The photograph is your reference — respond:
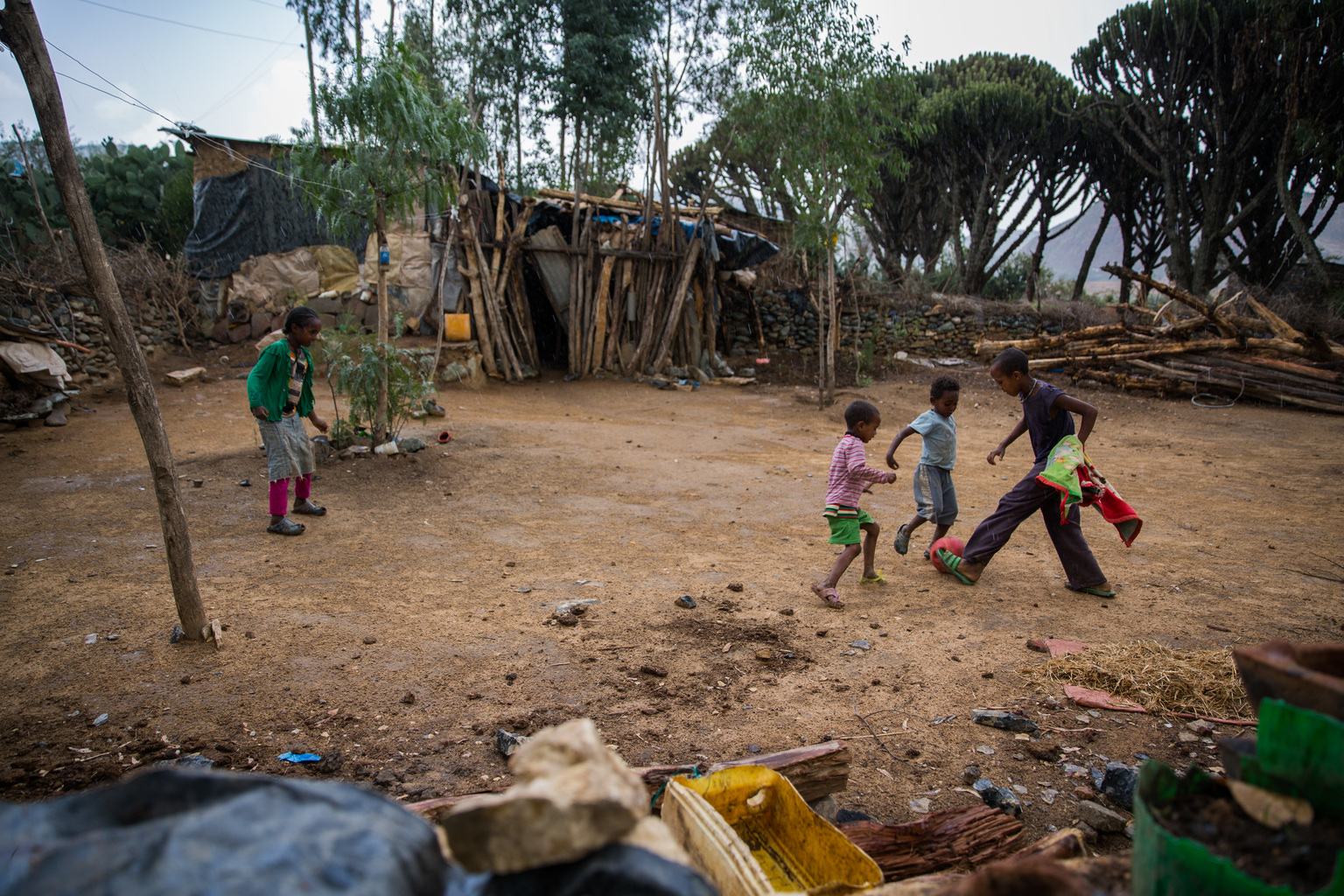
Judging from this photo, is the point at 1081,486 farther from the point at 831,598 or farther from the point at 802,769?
the point at 802,769

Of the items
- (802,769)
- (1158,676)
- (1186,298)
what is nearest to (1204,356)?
(1186,298)

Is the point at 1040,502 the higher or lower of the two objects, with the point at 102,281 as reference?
lower

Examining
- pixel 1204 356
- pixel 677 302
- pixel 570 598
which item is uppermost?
pixel 677 302

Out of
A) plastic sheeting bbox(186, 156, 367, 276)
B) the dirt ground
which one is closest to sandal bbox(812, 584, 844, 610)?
the dirt ground

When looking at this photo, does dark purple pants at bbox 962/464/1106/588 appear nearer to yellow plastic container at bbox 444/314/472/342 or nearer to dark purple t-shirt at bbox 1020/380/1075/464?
dark purple t-shirt at bbox 1020/380/1075/464

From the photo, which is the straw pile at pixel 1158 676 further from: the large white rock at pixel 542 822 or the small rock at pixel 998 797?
the large white rock at pixel 542 822

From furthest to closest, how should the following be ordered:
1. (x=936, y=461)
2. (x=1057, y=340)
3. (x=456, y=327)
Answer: (x=1057, y=340) → (x=456, y=327) → (x=936, y=461)

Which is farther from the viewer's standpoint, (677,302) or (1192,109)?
(1192,109)

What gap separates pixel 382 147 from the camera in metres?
6.45

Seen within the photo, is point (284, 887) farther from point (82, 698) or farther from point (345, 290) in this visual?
point (345, 290)

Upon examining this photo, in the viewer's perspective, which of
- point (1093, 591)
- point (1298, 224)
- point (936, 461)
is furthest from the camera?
point (1298, 224)

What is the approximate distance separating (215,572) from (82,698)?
146 cm

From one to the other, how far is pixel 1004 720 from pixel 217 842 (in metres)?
2.73

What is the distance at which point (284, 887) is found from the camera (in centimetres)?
85
